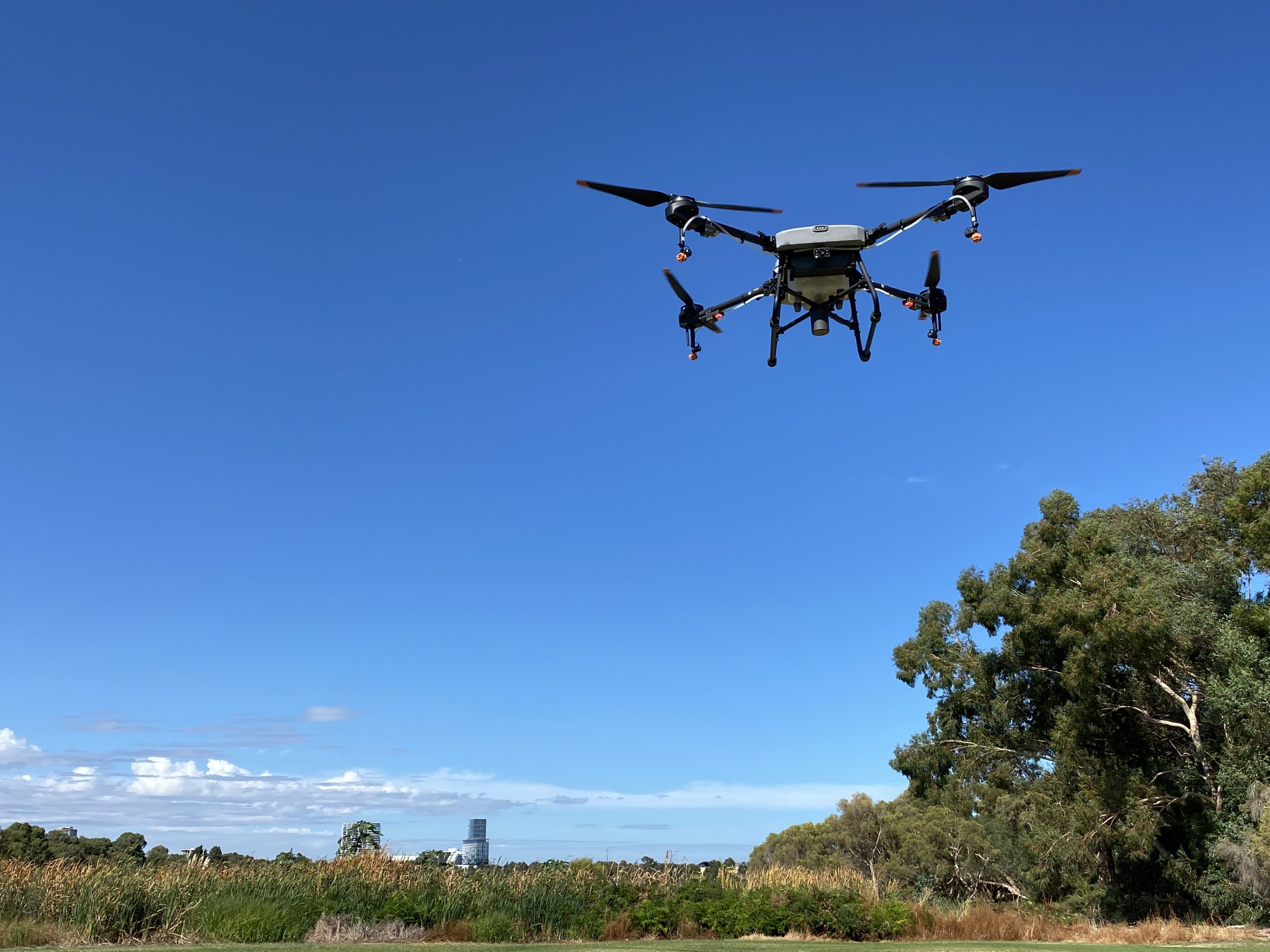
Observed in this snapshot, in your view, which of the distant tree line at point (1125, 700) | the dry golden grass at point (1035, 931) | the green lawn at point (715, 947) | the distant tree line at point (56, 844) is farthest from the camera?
the distant tree line at point (56, 844)

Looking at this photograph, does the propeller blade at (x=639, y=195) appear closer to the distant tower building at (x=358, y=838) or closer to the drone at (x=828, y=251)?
the drone at (x=828, y=251)

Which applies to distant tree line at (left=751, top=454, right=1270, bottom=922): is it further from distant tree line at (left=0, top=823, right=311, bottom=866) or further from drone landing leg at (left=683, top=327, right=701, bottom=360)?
distant tree line at (left=0, top=823, right=311, bottom=866)

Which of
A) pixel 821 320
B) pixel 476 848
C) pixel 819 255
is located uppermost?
pixel 819 255

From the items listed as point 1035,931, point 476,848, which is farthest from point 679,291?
point 476,848

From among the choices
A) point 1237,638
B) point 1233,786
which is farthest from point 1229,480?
point 1233,786

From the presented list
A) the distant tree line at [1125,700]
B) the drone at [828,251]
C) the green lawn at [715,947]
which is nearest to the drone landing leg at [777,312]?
the drone at [828,251]

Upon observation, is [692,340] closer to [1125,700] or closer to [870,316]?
[870,316]
